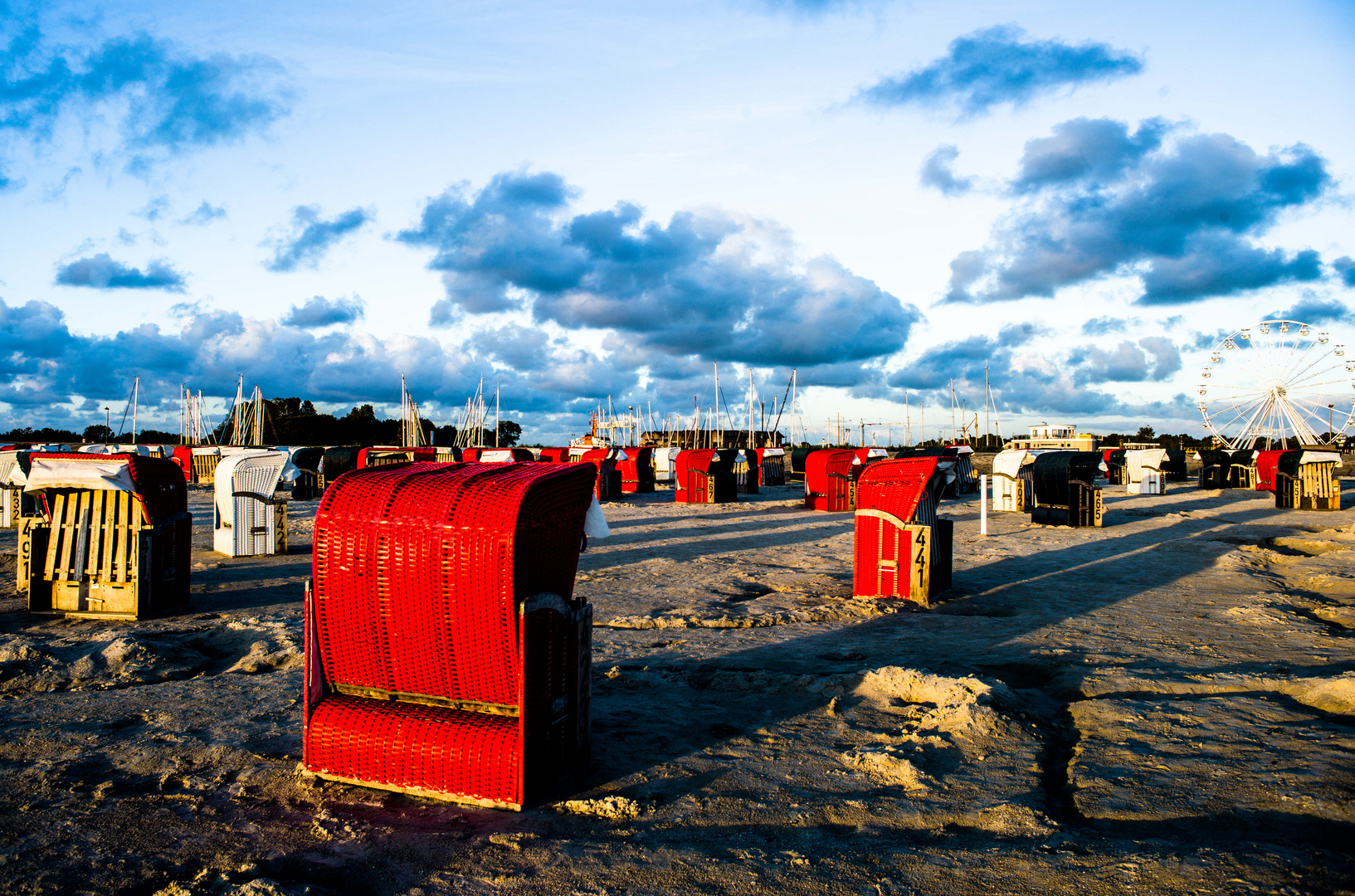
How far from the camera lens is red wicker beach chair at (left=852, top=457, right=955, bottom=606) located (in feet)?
38.0

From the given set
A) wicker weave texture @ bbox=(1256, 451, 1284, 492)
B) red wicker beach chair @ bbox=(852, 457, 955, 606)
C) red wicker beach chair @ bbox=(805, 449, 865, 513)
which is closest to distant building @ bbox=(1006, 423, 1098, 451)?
wicker weave texture @ bbox=(1256, 451, 1284, 492)

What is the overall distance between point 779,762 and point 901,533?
6.73m

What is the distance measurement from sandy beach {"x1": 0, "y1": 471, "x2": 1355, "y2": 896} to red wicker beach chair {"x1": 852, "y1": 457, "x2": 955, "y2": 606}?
692 mm

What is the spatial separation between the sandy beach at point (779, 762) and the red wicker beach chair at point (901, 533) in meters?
0.69

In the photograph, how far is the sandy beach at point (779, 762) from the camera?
13.5 ft

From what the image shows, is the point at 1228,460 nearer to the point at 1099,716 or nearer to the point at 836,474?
the point at 836,474

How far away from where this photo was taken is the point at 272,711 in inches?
262

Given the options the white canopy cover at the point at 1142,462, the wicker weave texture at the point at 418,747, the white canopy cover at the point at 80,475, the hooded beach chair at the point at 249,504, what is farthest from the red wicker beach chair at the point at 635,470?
the wicker weave texture at the point at 418,747

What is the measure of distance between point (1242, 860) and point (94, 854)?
6.04m

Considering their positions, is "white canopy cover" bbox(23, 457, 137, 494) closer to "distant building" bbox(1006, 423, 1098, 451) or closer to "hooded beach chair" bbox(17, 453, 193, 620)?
"hooded beach chair" bbox(17, 453, 193, 620)

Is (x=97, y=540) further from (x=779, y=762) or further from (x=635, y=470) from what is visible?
(x=635, y=470)

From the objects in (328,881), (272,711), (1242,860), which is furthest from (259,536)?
(1242,860)

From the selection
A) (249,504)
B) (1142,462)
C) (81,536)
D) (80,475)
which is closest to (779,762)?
(80,475)

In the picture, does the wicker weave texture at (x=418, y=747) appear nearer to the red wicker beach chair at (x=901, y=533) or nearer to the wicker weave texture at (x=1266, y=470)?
the red wicker beach chair at (x=901, y=533)
